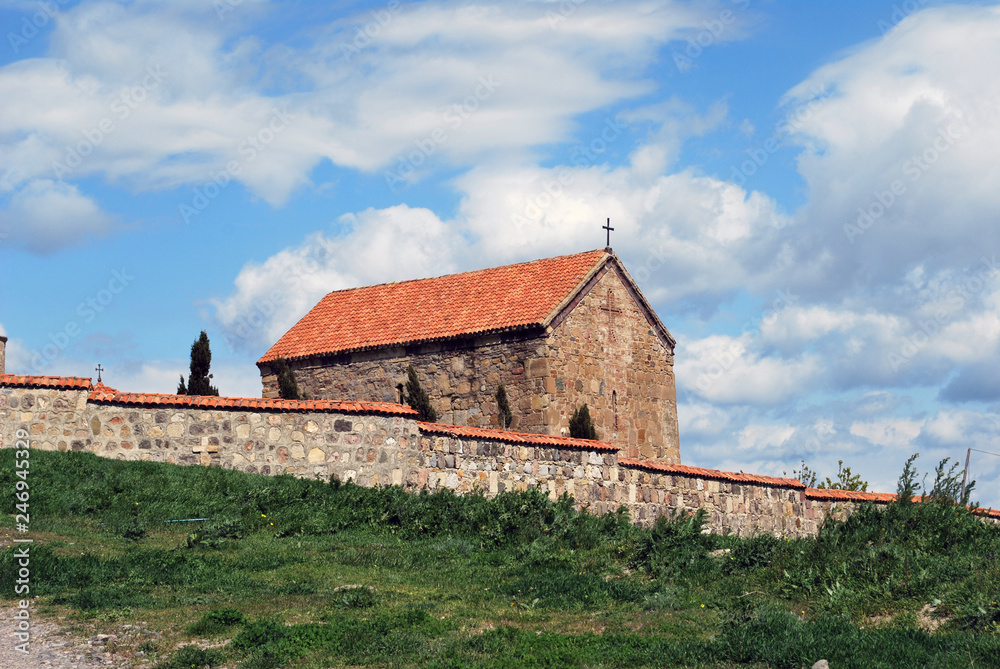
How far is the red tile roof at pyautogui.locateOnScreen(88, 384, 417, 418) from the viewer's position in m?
19.1

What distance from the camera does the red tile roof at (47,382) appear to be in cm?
1839

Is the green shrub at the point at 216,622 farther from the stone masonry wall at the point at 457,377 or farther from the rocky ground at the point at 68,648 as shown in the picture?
the stone masonry wall at the point at 457,377

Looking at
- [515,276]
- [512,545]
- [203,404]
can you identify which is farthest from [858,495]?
[203,404]

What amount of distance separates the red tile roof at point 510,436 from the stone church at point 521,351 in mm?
5406

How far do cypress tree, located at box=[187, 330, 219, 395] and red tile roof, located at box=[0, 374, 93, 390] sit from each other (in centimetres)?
703

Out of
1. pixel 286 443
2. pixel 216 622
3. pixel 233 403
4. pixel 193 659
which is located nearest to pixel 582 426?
pixel 286 443

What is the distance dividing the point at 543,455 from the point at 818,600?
9.52 m

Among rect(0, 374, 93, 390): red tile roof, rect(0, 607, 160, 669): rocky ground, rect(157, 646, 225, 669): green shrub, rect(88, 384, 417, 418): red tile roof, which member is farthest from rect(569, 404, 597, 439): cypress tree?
rect(157, 646, 225, 669): green shrub

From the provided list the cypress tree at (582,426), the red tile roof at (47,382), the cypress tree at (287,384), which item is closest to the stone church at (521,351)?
the cypress tree at (287,384)

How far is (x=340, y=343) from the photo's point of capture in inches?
1272

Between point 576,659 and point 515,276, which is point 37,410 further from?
point 515,276

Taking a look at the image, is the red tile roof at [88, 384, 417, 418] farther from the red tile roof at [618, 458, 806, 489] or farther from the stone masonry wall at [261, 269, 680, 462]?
the stone masonry wall at [261, 269, 680, 462]

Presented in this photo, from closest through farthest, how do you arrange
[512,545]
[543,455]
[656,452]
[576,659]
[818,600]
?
[576,659] → [818,600] → [512,545] → [543,455] → [656,452]

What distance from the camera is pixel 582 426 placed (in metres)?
26.3
